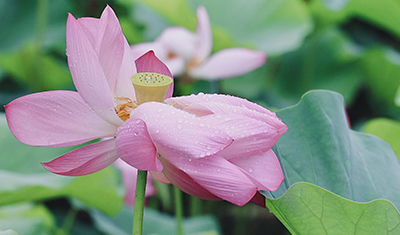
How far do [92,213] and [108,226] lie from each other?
0.18 ft

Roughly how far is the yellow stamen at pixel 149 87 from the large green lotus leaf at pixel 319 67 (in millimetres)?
1355

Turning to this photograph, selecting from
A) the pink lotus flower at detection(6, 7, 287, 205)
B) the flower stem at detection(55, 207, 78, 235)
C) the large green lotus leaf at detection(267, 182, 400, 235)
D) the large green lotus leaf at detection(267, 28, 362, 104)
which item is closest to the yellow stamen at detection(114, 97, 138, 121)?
the pink lotus flower at detection(6, 7, 287, 205)

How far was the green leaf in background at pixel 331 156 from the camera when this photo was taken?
464 millimetres

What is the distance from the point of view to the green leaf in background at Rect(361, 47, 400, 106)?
1.52 m

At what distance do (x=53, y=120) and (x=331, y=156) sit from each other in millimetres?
276

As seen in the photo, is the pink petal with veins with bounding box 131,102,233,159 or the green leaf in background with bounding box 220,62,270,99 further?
the green leaf in background with bounding box 220,62,270,99

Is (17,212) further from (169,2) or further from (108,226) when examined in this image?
(169,2)

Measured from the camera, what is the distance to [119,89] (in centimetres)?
38

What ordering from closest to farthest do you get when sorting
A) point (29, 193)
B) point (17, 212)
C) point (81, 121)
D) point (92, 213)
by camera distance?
point (81, 121)
point (29, 193)
point (17, 212)
point (92, 213)

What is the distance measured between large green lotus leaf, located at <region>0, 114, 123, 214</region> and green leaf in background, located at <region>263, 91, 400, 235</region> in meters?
0.37

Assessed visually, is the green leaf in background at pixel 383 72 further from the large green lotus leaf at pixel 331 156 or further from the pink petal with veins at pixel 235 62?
the large green lotus leaf at pixel 331 156

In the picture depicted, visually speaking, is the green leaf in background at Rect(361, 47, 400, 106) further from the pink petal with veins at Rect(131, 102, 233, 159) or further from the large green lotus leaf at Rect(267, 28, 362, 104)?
the pink petal with veins at Rect(131, 102, 233, 159)

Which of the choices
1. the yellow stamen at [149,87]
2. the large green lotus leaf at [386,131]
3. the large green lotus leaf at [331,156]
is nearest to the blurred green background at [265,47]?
the large green lotus leaf at [386,131]

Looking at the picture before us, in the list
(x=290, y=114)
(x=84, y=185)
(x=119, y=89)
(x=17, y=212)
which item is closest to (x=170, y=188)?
(x=17, y=212)
